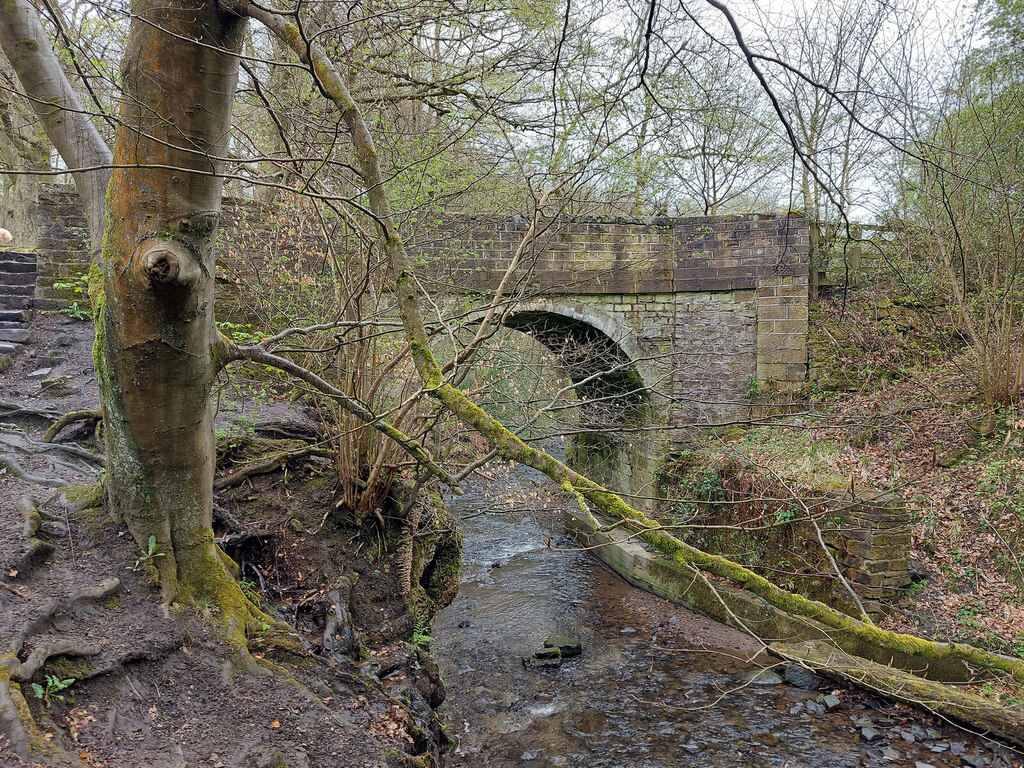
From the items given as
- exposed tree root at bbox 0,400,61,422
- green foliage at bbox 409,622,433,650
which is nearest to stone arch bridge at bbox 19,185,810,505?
green foliage at bbox 409,622,433,650

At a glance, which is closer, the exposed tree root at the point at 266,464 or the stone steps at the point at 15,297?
the exposed tree root at the point at 266,464

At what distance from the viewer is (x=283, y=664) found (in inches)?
134

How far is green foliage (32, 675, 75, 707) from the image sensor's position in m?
A: 2.36

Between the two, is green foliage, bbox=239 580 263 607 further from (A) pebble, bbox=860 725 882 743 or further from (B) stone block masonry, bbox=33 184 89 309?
(B) stone block masonry, bbox=33 184 89 309

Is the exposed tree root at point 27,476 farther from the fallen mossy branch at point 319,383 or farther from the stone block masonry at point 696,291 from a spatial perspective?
the stone block masonry at point 696,291

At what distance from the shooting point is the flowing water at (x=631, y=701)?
492 centimetres

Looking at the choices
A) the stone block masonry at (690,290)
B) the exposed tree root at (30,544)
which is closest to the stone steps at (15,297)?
the exposed tree root at (30,544)

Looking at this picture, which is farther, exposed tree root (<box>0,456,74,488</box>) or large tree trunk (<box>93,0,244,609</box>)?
Answer: exposed tree root (<box>0,456,74,488</box>)

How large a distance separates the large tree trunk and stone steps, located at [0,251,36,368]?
5078 mm

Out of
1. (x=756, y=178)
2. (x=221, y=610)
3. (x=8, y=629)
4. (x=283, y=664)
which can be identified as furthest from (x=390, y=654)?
(x=756, y=178)

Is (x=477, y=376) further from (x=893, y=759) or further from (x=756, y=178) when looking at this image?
(x=756, y=178)

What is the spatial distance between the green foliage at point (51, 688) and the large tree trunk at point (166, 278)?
0.69 metres

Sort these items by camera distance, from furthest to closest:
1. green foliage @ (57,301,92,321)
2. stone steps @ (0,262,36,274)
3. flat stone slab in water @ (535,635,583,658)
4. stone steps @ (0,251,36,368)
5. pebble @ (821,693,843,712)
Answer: stone steps @ (0,262,36,274) < green foliage @ (57,301,92,321) < stone steps @ (0,251,36,368) < flat stone slab in water @ (535,635,583,658) < pebble @ (821,693,843,712)

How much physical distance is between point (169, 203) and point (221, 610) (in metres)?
2.13
